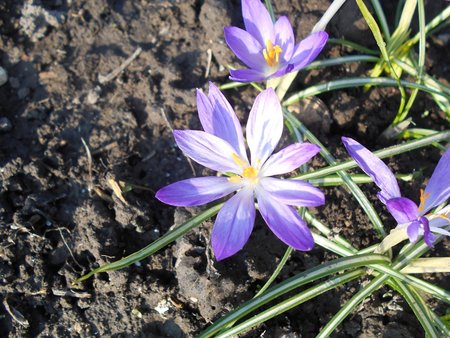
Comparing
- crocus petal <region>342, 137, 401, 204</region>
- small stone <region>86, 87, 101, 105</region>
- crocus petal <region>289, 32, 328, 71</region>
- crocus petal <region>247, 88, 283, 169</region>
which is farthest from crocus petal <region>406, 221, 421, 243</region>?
small stone <region>86, 87, 101, 105</region>

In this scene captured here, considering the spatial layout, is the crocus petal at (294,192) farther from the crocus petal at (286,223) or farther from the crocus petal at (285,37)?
the crocus petal at (285,37)

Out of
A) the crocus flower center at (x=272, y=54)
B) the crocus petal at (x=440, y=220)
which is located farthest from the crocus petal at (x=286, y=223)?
the crocus flower center at (x=272, y=54)

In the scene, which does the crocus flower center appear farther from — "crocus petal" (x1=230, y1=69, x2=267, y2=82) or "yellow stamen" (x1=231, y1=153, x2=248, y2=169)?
"yellow stamen" (x1=231, y1=153, x2=248, y2=169)

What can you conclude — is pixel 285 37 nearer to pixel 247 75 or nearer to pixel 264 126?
pixel 247 75

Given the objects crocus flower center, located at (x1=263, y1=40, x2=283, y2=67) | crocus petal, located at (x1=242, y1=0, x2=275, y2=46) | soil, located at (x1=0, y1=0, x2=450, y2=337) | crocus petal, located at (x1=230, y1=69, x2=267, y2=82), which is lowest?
soil, located at (x1=0, y1=0, x2=450, y2=337)

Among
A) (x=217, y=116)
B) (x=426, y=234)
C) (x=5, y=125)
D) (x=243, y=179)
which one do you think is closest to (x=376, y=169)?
(x=426, y=234)

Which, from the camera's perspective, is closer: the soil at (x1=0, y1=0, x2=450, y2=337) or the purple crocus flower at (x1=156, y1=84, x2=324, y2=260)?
the purple crocus flower at (x1=156, y1=84, x2=324, y2=260)

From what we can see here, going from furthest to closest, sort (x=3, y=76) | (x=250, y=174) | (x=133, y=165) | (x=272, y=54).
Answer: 1. (x=3, y=76)
2. (x=133, y=165)
3. (x=272, y=54)
4. (x=250, y=174)
